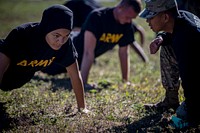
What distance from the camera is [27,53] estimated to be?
442cm

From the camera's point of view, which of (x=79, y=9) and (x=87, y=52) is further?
(x=79, y=9)

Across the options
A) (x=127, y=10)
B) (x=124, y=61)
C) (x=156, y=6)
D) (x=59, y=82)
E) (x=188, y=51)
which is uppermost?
(x=156, y=6)

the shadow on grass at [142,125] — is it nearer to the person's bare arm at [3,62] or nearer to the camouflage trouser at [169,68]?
the camouflage trouser at [169,68]

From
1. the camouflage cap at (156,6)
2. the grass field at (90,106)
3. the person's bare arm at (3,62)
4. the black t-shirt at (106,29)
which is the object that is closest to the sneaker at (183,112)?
the grass field at (90,106)

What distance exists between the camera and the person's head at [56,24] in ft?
13.9

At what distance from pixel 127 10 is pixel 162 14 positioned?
106 inches

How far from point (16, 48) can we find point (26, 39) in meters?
0.17

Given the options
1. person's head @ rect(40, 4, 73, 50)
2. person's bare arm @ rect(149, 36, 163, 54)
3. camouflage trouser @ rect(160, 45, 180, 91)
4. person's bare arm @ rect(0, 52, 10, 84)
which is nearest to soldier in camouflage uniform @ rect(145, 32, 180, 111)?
camouflage trouser @ rect(160, 45, 180, 91)

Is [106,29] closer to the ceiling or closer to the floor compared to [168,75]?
closer to the floor

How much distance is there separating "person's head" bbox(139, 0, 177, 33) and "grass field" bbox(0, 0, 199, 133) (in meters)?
1.13

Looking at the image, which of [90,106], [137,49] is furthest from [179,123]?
[137,49]

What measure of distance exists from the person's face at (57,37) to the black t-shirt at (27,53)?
0.09m

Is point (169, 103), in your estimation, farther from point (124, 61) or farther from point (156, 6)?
point (124, 61)

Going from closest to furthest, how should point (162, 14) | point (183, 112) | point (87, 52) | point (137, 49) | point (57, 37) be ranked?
point (162, 14) → point (183, 112) → point (57, 37) → point (87, 52) → point (137, 49)
